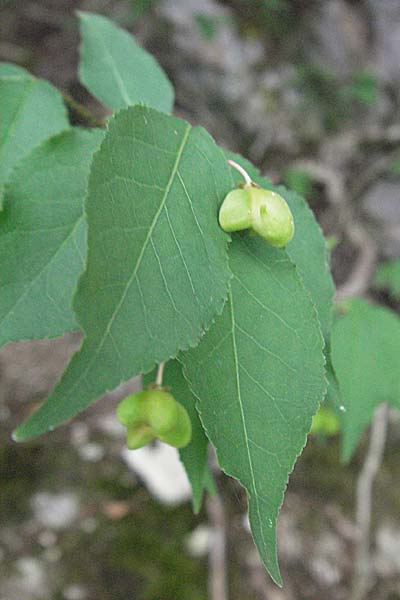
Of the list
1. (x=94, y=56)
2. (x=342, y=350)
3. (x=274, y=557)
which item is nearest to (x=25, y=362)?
(x=342, y=350)

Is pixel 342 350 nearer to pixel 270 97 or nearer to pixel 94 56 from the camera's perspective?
pixel 94 56

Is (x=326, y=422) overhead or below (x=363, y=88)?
below

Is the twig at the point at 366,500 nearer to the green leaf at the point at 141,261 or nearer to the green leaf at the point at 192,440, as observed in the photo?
the green leaf at the point at 192,440

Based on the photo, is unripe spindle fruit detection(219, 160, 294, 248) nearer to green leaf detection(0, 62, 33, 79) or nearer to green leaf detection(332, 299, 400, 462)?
green leaf detection(0, 62, 33, 79)

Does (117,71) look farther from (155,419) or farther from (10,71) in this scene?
(155,419)

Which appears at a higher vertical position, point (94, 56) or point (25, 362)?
point (94, 56)

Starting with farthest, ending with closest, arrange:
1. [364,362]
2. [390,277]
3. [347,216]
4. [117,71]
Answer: [347,216]
[390,277]
[364,362]
[117,71]

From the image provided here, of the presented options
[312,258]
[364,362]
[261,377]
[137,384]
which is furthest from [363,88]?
[261,377]
